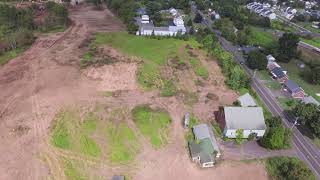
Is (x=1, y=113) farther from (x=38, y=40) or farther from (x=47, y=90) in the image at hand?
(x=38, y=40)

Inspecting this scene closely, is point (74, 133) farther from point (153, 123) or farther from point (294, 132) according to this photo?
point (294, 132)

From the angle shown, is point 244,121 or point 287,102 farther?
point 287,102

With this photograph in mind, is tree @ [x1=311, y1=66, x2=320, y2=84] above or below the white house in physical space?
below

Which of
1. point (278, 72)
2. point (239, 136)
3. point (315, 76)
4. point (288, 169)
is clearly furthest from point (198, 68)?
point (288, 169)

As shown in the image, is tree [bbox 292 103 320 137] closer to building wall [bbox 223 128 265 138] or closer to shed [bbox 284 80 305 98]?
building wall [bbox 223 128 265 138]

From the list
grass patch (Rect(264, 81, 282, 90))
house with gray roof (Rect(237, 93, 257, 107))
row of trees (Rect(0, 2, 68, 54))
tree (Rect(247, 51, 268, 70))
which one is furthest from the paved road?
row of trees (Rect(0, 2, 68, 54))
